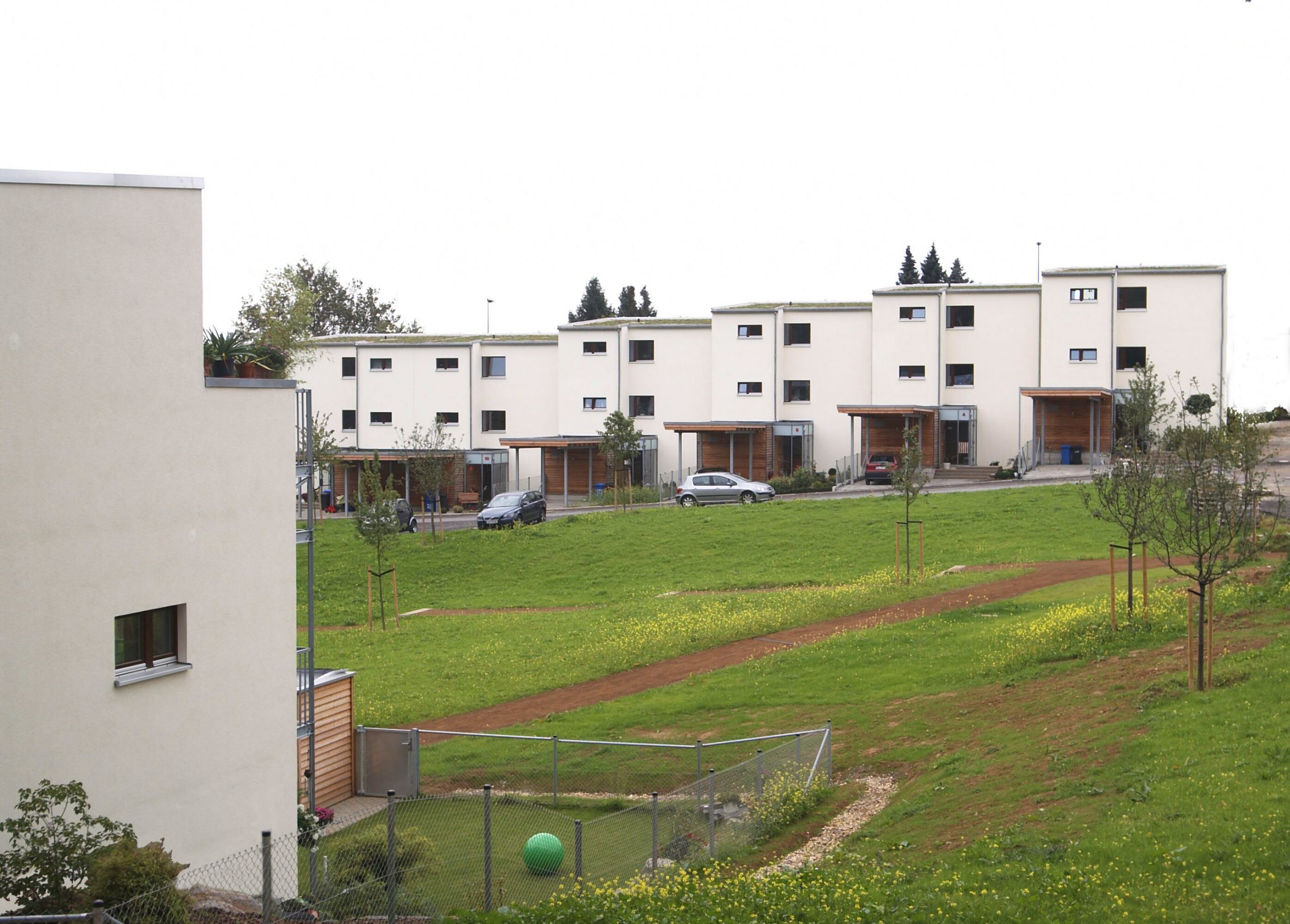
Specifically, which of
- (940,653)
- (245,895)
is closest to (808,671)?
(940,653)

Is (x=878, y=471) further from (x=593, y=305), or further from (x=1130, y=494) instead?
(x=593, y=305)

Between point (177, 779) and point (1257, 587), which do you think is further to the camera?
point (1257, 587)

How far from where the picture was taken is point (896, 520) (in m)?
37.5

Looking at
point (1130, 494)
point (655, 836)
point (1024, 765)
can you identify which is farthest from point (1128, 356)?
point (655, 836)

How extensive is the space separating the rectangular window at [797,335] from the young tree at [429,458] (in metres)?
17.4

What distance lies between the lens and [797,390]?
190 feet

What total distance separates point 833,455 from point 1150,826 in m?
46.4

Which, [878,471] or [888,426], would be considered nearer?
[878,471]

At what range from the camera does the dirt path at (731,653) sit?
21.4 m

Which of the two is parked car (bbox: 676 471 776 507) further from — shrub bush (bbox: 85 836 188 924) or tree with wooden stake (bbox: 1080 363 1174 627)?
shrub bush (bbox: 85 836 188 924)

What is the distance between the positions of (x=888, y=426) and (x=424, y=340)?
2498 centimetres

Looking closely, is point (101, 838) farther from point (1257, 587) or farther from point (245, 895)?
point (1257, 587)

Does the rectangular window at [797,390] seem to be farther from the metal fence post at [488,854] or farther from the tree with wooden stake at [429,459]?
the metal fence post at [488,854]

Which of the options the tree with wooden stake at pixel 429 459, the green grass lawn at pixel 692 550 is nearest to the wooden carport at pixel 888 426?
the green grass lawn at pixel 692 550
